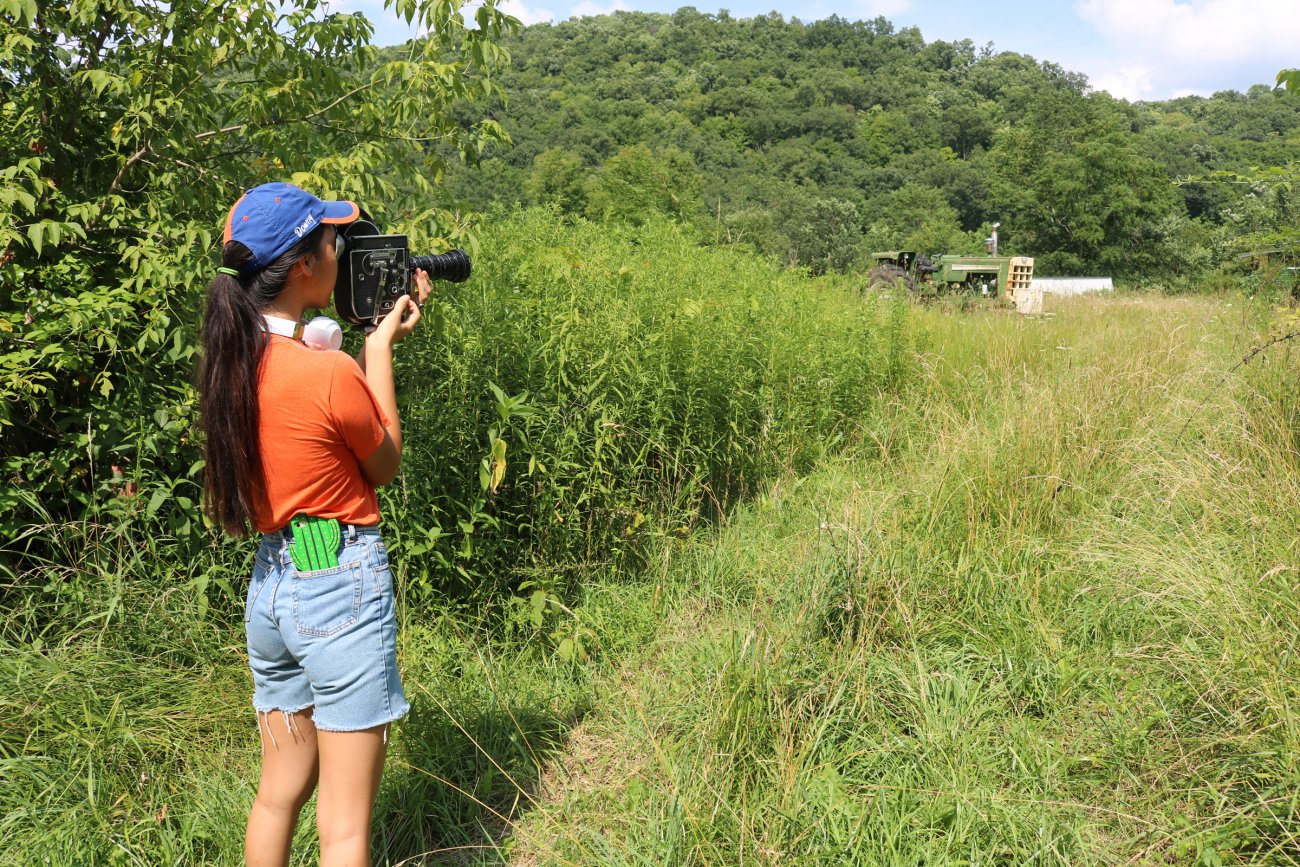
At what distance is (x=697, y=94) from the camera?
2886 inches

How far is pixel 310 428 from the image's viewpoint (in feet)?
5.85

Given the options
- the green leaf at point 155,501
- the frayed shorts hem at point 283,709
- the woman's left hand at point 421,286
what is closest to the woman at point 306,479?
the frayed shorts hem at point 283,709

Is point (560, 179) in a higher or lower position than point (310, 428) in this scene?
higher

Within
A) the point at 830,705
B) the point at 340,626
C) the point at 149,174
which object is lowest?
the point at 830,705

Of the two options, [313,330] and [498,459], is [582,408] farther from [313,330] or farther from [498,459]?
[313,330]

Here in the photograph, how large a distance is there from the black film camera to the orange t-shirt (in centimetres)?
23

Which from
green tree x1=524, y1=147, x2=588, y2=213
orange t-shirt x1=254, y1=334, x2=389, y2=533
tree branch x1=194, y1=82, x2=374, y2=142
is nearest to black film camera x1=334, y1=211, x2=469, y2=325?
orange t-shirt x1=254, y1=334, x2=389, y2=533

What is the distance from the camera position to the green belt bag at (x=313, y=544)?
180 centimetres

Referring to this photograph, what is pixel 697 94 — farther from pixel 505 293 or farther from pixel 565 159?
pixel 505 293

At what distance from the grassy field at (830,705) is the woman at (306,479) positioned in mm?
807

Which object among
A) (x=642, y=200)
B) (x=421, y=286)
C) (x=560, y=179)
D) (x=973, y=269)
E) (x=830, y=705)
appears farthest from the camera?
(x=973, y=269)

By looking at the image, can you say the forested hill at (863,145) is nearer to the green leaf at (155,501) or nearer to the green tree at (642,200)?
the green tree at (642,200)

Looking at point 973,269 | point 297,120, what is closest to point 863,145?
point 973,269

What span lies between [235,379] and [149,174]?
2103 millimetres
